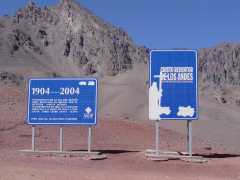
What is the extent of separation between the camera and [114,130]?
30.1 m

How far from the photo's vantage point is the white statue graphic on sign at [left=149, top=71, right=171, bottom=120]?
67.3ft

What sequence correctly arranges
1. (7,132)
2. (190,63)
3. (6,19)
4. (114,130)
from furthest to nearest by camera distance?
(6,19) < (114,130) < (7,132) < (190,63)

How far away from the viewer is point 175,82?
67.3 feet

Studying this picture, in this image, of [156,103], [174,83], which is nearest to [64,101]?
[156,103]

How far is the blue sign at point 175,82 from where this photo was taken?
20453 mm

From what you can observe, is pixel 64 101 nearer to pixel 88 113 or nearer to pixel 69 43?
pixel 88 113

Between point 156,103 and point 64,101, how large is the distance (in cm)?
324

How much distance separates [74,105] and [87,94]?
→ 1.97ft

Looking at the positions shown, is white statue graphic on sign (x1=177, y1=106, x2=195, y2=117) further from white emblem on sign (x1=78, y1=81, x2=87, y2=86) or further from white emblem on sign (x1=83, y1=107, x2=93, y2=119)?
white emblem on sign (x1=78, y1=81, x2=87, y2=86)

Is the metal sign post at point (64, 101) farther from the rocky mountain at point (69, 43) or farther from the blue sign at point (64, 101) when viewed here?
the rocky mountain at point (69, 43)

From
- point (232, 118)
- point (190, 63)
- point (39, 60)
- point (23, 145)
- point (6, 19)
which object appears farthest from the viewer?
point (6, 19)

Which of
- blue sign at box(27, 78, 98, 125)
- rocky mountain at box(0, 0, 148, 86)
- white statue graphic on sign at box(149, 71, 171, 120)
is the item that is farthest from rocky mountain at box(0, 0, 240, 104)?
white statue graphic on sign at box(149, 71, 171, 120)

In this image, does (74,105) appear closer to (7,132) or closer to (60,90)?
(60,90)

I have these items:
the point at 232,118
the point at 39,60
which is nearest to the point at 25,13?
the point at 39,60
